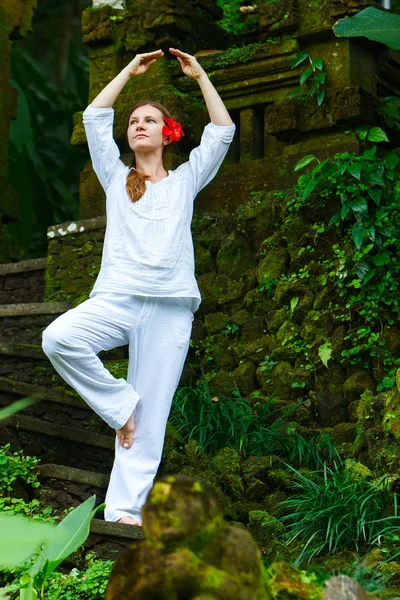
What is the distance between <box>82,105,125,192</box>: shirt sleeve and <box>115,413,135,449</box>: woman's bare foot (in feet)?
3.60

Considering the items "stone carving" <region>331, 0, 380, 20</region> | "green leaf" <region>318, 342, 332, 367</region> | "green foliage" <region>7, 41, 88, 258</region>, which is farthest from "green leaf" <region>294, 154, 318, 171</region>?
"green foliage" <region>7, 41, 88, 258</region>

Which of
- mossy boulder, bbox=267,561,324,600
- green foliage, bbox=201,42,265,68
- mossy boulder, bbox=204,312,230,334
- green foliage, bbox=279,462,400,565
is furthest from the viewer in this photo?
green foliage, bbox=201,42,265,68

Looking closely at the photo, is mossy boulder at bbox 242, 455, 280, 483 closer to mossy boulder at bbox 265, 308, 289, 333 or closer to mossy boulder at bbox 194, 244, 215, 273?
mossy boulder at bbox 265, 308, 289, 333

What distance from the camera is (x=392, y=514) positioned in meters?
4.07

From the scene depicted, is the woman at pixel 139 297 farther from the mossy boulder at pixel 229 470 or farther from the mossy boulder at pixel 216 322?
the mossy boulder at pixel 216 322

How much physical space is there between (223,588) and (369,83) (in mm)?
4744

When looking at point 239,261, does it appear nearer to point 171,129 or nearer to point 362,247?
point 362,247

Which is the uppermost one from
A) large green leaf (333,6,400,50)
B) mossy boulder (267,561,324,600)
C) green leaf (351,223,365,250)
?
large green leaf (333,6,400,50)

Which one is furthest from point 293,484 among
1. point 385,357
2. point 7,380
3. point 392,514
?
point 7,380

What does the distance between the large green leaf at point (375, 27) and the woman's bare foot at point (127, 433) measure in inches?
76.3

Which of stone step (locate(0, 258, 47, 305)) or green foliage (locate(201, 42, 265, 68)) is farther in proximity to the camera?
stone step (locate(0, 258, 47, 305))

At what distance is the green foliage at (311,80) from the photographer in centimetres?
589

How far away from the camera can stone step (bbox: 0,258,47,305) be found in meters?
6.79

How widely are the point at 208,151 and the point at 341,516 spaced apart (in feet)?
5.47
